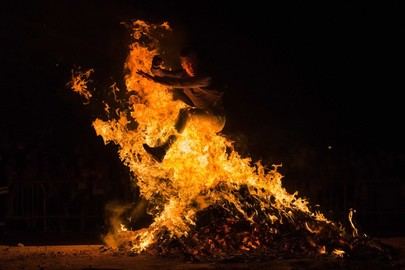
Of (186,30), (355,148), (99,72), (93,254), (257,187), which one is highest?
(186,30)

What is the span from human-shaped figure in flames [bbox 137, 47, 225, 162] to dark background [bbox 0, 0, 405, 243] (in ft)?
0.97

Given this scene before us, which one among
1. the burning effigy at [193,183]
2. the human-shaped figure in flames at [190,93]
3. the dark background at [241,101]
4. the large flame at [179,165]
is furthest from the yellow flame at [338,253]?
the dark background at [241,101]

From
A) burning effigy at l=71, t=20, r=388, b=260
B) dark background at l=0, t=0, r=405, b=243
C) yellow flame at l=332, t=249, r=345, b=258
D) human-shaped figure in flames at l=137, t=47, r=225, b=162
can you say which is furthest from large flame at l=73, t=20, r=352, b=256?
dark background at l=0, t=0, r=405, b=243

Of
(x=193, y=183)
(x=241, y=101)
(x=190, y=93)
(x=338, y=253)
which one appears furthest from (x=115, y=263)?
(x=241, y=101)

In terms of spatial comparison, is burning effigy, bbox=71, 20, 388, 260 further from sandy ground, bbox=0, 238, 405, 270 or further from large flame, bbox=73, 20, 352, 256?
sandy ground, bbox=0, 238, 405, 270

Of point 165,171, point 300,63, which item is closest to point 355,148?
point 300,63

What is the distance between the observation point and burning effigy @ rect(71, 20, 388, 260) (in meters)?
10.1

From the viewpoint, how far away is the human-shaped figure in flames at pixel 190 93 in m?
9.87

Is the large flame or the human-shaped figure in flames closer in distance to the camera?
the human-shaped figure in flames

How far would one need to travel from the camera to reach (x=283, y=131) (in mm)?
17938

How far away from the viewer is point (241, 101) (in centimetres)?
1816

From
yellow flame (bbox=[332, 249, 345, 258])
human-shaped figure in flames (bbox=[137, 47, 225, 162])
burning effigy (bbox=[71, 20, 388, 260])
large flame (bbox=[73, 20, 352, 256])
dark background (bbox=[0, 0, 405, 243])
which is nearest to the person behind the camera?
yellow flame (bbox=[332, 249, 345, 258])

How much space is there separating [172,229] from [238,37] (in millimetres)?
9234

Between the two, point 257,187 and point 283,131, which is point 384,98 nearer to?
point 283,131
